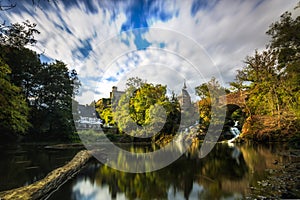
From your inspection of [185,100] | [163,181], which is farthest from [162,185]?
[185,100]

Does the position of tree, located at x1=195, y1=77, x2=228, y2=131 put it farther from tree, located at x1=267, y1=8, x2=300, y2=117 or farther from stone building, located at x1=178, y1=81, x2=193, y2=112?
tree, located at x1=267, y1=8, x2=300, y2=117

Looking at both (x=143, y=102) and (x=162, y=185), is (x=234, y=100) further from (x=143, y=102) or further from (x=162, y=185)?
(x=162, y=185)

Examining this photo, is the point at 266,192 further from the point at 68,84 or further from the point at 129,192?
the point at 68,84

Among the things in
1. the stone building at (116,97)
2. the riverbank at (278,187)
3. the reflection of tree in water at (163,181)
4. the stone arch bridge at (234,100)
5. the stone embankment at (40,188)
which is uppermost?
the stone building at (116,97)

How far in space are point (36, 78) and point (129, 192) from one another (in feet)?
65.3

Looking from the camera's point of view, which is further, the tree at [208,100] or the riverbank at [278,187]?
the tree at [208,100]

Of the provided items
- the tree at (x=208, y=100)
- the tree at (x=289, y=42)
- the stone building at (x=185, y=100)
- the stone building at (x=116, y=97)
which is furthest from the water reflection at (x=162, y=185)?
the stone building at (x=116, y=97)

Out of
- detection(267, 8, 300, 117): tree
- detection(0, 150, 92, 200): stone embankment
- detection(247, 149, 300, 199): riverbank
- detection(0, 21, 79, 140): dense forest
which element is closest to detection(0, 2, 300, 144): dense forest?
detection(0, 21, 79, 140): dense forest

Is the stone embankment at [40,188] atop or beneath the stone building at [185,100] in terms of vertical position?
beneath

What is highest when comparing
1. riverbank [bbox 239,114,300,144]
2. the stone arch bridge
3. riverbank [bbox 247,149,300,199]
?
the stone arch bridge

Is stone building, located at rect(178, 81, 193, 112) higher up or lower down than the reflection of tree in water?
higher up

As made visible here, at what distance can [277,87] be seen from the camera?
15.3 m

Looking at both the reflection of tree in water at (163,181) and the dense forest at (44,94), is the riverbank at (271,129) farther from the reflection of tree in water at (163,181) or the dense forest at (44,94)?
the dense forest at (44,94)

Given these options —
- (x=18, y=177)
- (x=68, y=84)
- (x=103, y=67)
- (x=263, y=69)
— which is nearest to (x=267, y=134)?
(x=263, y=69)
